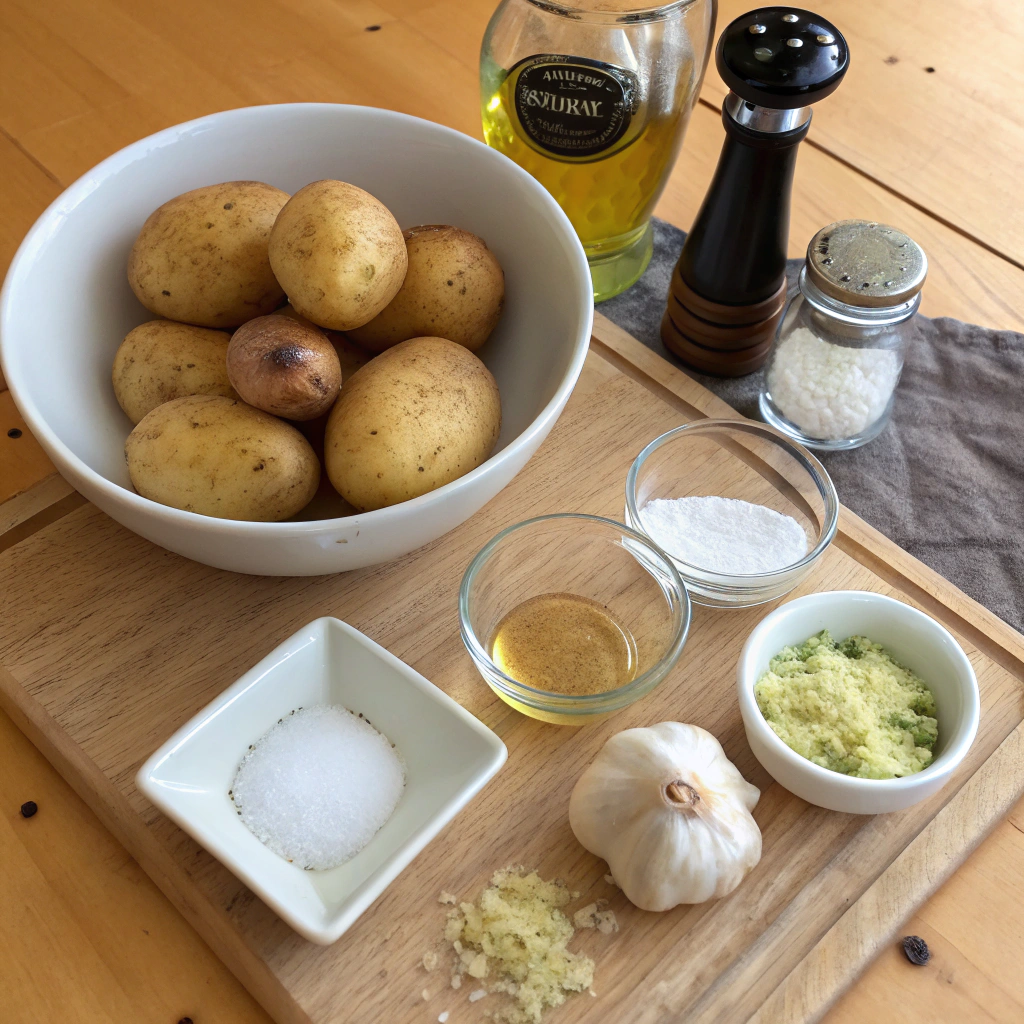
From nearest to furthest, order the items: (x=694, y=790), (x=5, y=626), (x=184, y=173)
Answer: (x=694, y=790) < (x=5, y=626) < (x=184, y=173)

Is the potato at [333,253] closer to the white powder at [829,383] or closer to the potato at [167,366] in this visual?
the potato at [167,366]

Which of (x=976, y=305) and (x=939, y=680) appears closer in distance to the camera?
(x=939, y=680)

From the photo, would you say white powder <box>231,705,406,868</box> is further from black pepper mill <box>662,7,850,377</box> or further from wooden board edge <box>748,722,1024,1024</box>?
black pepper mill <box>662,7,850,377</box>

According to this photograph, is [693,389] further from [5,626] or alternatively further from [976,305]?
[5,626]

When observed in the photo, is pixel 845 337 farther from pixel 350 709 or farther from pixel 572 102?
pixel 350 709

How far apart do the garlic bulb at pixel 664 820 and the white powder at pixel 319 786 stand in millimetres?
114

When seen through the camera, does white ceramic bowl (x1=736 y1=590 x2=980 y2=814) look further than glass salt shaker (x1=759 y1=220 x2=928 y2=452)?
No

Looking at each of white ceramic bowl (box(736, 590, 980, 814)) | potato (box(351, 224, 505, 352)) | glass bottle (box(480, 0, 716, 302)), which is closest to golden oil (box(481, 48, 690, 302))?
glass bottle (box(480, 0, 716, 302))

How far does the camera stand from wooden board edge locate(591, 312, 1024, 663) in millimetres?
699

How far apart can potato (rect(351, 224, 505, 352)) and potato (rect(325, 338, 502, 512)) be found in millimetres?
55

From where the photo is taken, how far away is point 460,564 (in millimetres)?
704

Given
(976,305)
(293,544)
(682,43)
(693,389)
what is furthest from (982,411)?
(293,544)

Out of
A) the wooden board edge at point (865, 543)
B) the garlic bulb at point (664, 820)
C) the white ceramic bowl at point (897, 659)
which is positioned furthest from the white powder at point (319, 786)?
the wooden board edge at point (865, 543)

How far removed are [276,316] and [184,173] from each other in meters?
0.21
